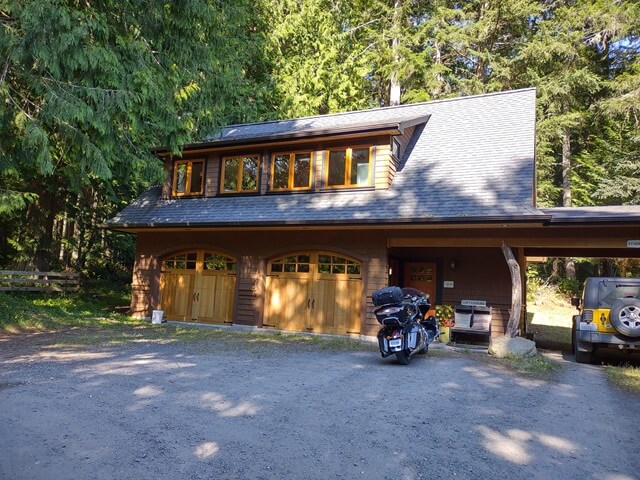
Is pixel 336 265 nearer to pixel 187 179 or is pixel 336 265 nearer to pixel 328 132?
pixel 328 132

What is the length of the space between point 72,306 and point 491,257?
1241 cm

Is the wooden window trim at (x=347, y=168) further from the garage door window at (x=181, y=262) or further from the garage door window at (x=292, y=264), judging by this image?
the garage door window at (x=181, y=262)

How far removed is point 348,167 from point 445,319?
4.53m

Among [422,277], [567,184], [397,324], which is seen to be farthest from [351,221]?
[567,184]

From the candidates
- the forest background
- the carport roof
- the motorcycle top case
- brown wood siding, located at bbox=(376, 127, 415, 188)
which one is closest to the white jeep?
the carport roof

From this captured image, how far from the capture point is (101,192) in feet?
61.3

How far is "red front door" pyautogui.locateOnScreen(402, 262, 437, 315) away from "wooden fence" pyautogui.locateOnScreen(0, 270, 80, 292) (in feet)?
38.8

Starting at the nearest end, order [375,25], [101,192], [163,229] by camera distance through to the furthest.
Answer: [163,229], [101,192], [375,25]

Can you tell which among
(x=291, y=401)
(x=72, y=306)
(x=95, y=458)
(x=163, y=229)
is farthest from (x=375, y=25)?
(x=95, y=458)

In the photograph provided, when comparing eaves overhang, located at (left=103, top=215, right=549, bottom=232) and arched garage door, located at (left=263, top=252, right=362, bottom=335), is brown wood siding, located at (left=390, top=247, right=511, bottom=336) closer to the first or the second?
arched garage door, located at (left=263, top=252, right=362, bottom=335)

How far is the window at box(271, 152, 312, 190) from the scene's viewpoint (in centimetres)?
1272

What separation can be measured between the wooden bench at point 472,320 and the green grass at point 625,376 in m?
2.67

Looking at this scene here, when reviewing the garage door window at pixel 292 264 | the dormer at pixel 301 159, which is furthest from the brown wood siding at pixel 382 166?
the garage door window at pixel 292 264

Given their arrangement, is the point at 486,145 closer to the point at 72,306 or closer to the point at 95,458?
the point at 95,458
